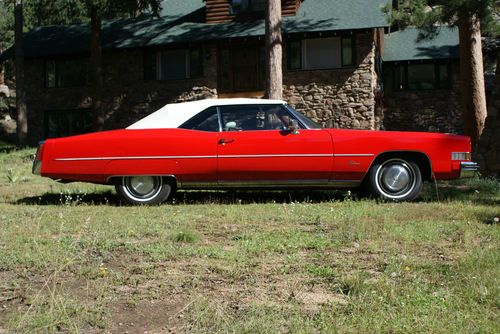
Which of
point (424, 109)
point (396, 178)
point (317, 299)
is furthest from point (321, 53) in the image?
point (317, 299)

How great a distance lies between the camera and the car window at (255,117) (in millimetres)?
7762

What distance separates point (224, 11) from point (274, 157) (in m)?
17.2

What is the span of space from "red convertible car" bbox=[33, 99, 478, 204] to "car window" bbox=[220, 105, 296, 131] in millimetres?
51

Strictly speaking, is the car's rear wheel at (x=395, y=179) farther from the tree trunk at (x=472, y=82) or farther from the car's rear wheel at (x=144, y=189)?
the tree trunk at (x=472, y=82)

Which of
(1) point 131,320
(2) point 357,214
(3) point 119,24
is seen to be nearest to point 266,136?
(2) point 357,214

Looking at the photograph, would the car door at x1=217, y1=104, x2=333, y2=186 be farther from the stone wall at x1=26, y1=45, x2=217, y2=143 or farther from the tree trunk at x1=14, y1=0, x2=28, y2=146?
the tree trunk at x1=14, y1=0, x2=28, y2=146

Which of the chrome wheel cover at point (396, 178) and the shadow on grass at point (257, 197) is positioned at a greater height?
the chrome wheel cover at point (396, 178)

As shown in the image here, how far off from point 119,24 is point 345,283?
2467 centimetres

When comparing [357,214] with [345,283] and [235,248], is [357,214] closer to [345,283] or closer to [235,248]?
[235,248]

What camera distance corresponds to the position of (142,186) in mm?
7793

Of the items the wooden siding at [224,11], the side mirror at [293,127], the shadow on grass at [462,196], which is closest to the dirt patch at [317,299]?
the side mirror at [293,127]

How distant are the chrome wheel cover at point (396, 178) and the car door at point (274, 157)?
0.77 meters

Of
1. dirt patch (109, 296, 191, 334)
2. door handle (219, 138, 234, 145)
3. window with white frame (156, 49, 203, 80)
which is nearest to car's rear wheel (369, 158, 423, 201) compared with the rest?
door handle (219, 138, 234, 145)

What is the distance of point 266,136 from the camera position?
7.61 metres
